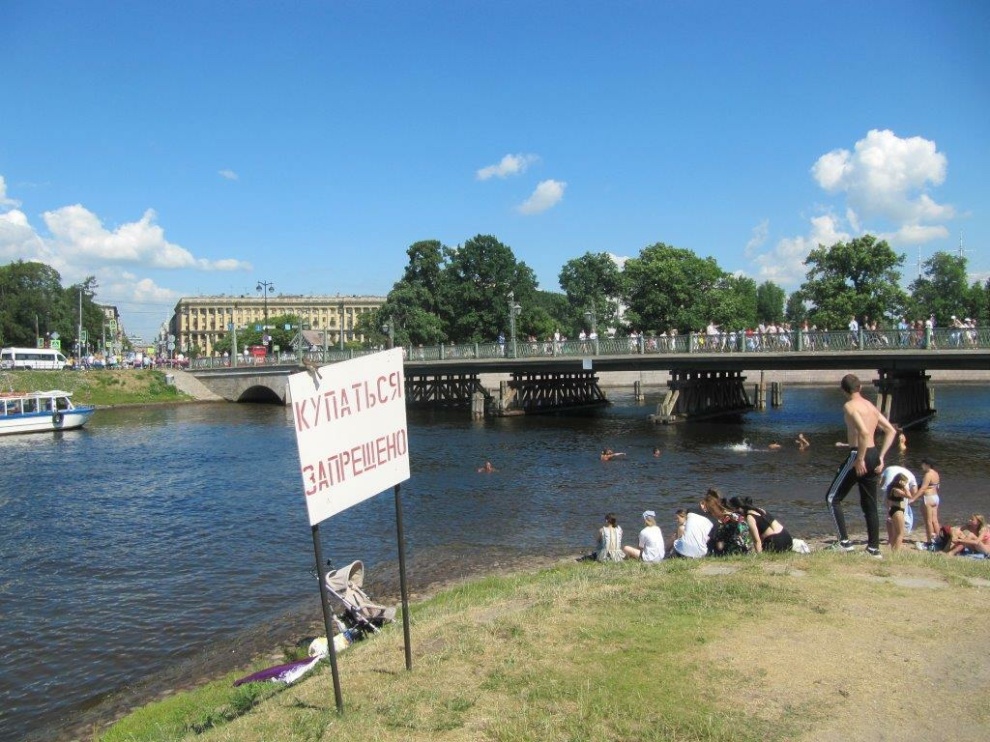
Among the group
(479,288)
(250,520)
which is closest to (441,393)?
(479,288)

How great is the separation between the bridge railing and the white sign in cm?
1976

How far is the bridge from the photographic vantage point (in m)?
40.0

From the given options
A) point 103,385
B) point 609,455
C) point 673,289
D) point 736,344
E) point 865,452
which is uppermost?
point 673,289

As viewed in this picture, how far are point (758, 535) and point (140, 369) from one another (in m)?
85.9

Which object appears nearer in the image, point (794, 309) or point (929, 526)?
point (929, 526)

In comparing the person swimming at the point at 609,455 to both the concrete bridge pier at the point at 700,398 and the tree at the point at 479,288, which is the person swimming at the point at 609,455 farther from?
the tree at the point at 479,288

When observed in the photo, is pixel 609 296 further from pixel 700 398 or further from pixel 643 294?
pixel 700 398

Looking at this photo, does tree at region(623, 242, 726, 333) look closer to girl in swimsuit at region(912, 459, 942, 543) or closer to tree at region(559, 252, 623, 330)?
tree at region(559, 252, 623, 330)

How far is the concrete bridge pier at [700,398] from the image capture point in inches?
2068

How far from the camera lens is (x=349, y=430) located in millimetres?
7496

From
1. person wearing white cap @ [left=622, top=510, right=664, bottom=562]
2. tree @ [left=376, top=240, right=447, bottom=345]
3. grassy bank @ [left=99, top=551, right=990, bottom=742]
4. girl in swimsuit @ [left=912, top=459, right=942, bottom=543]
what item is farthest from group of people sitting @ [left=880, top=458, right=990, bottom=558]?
tree @ [left=376, top=240, right=447, bottom=345]

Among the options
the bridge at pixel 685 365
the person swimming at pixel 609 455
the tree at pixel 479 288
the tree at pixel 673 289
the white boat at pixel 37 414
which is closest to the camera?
the person swimming at pixel 609 455

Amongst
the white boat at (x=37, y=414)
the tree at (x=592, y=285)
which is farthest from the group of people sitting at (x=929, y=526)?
the tree at (x=592, y=285)

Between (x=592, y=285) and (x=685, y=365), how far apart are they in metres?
57.2
